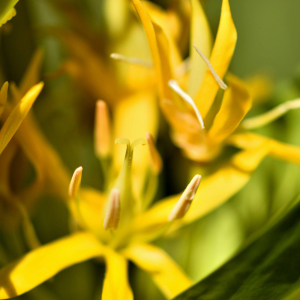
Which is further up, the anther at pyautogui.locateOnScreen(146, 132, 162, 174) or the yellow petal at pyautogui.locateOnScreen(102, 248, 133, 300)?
the anther at pyautogui.locateOnScreen(146, 132, 162, 174)

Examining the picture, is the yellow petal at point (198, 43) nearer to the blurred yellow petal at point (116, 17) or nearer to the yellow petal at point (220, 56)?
the yellow petal at point (220, 56)

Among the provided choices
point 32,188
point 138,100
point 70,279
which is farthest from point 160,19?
point 70,279

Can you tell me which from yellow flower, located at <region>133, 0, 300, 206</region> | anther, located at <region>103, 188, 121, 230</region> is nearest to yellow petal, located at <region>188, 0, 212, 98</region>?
yellow flower, located at <region>133, 0, 300, 206</region>

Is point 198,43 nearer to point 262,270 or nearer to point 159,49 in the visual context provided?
point 159,49

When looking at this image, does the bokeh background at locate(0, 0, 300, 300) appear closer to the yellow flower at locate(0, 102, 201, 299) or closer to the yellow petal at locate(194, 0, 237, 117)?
the yellow flower at locate(0, 102, 201, 299)

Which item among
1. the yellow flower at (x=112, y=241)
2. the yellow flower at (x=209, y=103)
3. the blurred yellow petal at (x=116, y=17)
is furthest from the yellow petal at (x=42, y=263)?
the blurred yellow petal at (x=116, y=17)
